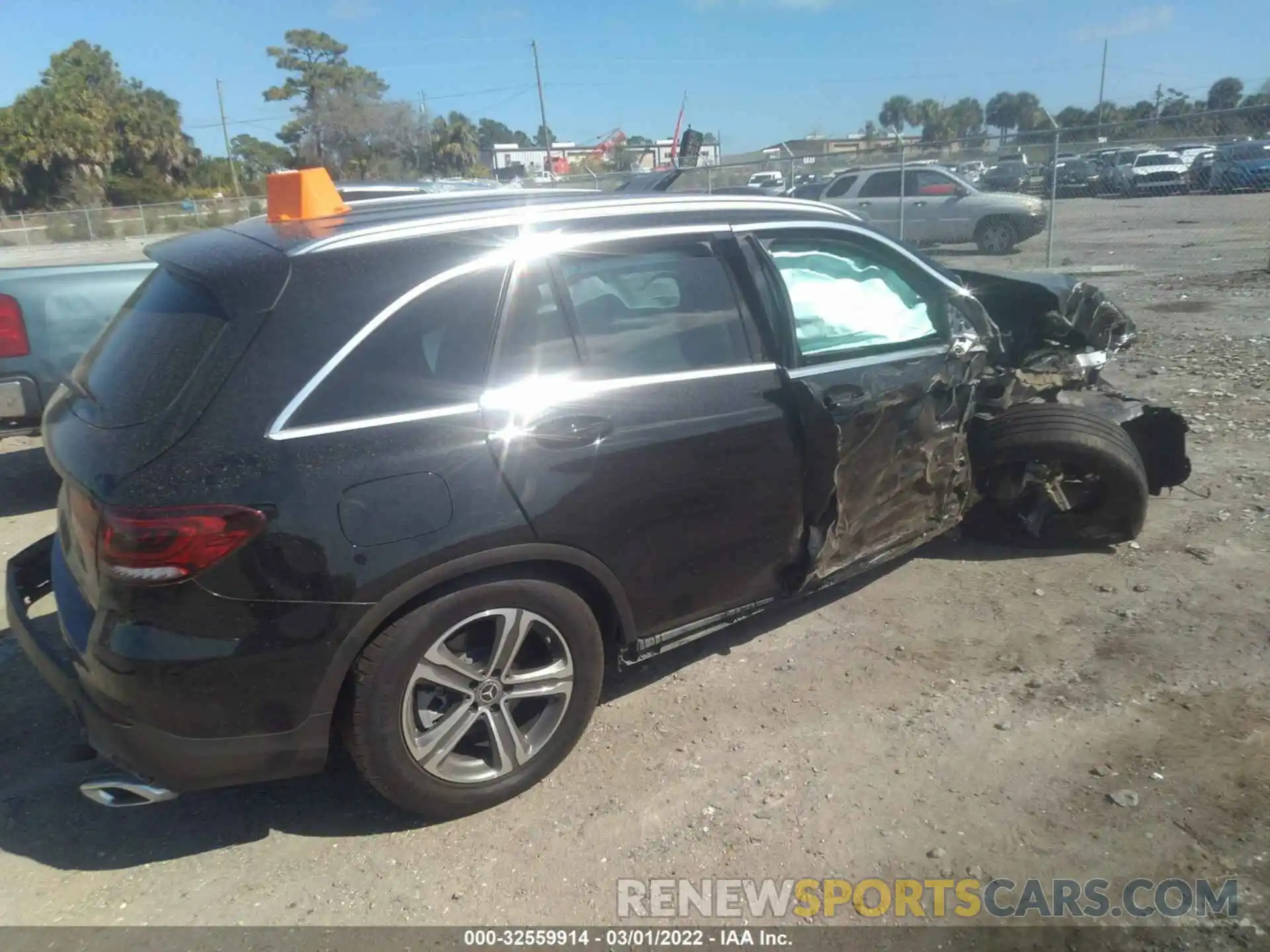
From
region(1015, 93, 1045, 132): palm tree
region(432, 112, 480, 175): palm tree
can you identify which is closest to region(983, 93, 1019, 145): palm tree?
region(1015, 93, 1045, 132): palm tree

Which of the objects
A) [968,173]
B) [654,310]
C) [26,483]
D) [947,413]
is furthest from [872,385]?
[968,173]

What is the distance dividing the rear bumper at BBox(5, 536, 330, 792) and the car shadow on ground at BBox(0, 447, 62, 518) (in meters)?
3.47

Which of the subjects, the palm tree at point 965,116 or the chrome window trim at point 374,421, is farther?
the palm tree at point 965,116

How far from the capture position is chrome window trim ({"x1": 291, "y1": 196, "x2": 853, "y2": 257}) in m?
→ 2.92

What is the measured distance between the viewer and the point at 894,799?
3.05 metres

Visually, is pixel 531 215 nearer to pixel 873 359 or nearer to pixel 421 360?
pixel 421 360

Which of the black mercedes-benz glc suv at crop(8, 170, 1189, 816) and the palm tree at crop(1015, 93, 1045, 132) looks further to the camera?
the palm tree at crop(1015, 93, 1045, 132)

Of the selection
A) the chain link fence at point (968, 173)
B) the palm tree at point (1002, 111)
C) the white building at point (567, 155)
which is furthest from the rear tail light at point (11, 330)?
the palm tree at point (1002, 111)

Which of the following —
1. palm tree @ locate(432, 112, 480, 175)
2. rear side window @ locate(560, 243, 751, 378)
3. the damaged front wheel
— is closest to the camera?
rear side window @ locate(560, 243, 751, 378)

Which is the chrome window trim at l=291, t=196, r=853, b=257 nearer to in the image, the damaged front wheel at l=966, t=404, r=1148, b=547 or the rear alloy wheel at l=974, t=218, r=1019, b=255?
the damaged front wheel at l=966, t=404, r=1148, b=547

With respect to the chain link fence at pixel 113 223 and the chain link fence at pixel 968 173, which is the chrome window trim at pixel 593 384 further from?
the chain link fence at pixel 113 223

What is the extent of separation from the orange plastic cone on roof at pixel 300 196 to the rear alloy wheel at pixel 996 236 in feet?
53.3

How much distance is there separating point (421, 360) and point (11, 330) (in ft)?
12.4

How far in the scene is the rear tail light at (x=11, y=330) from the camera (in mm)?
5324
